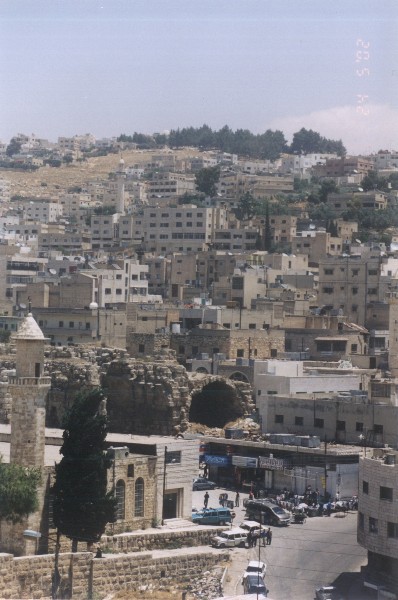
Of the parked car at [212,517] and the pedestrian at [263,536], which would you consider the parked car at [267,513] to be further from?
the pedestrian at [263,536]

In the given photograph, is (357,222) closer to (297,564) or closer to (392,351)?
(392,351)

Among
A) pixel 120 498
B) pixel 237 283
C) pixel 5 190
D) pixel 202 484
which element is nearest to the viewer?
pixel 120 498

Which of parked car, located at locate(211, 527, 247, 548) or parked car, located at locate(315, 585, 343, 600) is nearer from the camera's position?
parked car, located at locate(315, 585, 343, 600)

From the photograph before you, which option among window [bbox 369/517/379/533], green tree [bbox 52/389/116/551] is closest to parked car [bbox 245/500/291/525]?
window [bbox 369/517/379/533]

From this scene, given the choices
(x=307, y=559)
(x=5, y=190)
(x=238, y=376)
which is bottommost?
(x=307, y=559)

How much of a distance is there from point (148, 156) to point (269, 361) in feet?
346

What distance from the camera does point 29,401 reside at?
72.2 feet

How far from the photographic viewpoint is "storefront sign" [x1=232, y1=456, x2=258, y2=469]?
28616 millimetres

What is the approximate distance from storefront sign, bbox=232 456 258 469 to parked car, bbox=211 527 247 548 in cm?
474

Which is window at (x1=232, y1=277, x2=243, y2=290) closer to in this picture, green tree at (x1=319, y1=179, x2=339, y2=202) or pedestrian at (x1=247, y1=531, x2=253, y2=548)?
pedestrian at (x1=247, y1=531, x2=253, y2=548)

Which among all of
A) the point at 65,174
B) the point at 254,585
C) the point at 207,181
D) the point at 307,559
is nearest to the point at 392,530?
the point at 307,559

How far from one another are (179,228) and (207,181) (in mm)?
24787

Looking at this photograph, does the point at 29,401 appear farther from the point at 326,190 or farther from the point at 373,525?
the point at 326,190

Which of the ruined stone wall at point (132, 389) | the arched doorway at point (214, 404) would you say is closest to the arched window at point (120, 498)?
the ruined stone wall at point (132, 389)
